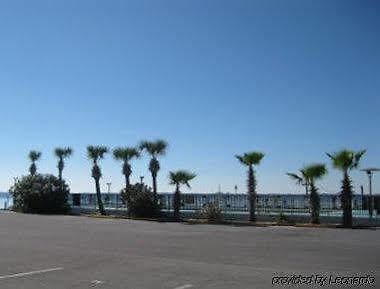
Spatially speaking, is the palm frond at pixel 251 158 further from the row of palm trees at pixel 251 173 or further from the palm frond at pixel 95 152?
the palm frond at pixel 95 152

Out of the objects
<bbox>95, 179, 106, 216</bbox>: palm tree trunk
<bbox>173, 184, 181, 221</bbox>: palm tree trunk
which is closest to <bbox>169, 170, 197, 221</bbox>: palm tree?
<bbox>173, 184, 181, 221</bbox>: palm tree trunk

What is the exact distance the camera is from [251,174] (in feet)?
110

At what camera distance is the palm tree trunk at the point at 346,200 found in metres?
28.5

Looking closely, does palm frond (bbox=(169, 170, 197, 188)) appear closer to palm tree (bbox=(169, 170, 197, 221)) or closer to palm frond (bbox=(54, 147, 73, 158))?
palm tree (bbox=(169, 170, 197, 221))

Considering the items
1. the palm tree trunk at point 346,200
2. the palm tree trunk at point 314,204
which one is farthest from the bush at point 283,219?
the palm tree trunk at point 346,200

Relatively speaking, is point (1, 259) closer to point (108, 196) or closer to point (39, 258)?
point (39, 258)

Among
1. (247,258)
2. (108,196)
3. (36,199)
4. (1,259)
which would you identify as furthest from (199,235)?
(108,196)

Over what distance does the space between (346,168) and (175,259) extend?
16.5 m

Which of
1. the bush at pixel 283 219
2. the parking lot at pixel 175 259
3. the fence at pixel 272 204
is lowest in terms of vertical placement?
the parking lot at pixel 175 259

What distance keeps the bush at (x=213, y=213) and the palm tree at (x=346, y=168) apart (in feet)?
24.3

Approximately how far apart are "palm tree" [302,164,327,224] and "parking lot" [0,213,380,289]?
7.13 metres

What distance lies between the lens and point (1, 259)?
584 inches

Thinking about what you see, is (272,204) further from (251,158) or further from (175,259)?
(175,259)

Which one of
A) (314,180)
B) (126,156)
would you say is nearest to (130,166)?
(126,156)
